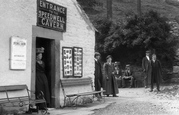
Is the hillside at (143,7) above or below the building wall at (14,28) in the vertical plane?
above

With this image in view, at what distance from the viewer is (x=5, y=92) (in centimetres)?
819

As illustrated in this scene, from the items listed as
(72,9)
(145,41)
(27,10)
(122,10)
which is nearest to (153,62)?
(145,41)

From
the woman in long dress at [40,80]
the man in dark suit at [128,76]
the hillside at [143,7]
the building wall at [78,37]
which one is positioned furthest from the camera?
the hillside at [143,7]

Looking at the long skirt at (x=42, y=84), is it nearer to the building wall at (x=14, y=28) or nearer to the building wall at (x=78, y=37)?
the building wall at (x=14, y=28)

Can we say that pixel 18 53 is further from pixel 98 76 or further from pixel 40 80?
pixel 98 76

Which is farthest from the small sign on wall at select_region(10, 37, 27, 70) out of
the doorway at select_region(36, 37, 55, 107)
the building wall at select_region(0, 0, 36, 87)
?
the doorway at select_region(36, 37, 55, 107)

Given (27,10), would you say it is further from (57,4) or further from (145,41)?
(145,41)

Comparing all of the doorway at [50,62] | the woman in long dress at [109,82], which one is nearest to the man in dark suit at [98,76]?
the woman in long dress at [109,82]

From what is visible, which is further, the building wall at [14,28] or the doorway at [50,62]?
the doorway at [50,62]

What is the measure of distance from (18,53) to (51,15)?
7.07ft

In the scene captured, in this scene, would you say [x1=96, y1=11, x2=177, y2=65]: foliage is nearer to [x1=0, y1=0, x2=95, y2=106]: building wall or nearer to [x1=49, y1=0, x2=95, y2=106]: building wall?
[x1=49, y1=0, x2=95, y2=106]: building wall

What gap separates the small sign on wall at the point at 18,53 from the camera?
848cm

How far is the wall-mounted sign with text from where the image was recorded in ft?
32.1

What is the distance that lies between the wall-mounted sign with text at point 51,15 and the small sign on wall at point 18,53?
1.07 m
